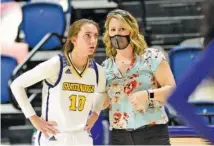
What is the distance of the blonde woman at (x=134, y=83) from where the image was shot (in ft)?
11.1

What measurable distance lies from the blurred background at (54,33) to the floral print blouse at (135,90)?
89.4 inches

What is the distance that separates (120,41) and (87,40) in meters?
0.20

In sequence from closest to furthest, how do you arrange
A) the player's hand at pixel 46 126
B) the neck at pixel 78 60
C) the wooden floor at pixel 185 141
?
1. the player's hand at pixel 46 126
2. the neck at pixel 78 60
3. the wooden floor at pixel 185 141

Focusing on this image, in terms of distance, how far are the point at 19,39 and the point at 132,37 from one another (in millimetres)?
4510

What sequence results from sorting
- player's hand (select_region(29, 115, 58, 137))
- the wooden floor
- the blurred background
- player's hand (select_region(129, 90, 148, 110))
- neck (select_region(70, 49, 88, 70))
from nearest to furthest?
1. player's hand (select_region(129, 90, 148, 110))
2. player's hand (select_region(29, 115, 58, 137))
3. neck (select_region(70, 49, 88, 70))
4. the wooden floor
5. the blurred background

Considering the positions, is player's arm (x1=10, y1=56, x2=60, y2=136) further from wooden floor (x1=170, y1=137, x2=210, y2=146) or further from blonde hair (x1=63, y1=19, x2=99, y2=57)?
wooden floor (x1=170, y1=137, x2=210, y2=146)

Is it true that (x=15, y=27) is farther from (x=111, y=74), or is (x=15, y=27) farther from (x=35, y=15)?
(x=111, y=74)

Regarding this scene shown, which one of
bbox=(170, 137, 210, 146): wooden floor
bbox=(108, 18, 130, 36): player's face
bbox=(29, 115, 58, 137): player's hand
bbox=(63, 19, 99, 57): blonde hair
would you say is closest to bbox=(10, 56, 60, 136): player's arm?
bbox=(29, 115, 58, 137): player's hand

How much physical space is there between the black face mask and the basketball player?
0.13 metres

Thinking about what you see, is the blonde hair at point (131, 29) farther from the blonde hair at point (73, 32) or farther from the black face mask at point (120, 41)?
the blonde hair at point (73, 32)

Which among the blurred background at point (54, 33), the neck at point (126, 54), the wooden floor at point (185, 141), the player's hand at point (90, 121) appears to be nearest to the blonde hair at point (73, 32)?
the neck at point (126, 54)

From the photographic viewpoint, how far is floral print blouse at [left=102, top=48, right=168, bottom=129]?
3373 mm

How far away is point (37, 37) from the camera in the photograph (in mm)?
7418

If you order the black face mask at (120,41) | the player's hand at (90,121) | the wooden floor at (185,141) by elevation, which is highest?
the black face mask at (120,41)
